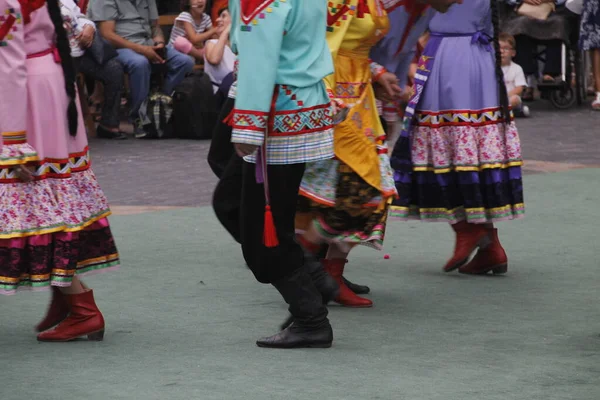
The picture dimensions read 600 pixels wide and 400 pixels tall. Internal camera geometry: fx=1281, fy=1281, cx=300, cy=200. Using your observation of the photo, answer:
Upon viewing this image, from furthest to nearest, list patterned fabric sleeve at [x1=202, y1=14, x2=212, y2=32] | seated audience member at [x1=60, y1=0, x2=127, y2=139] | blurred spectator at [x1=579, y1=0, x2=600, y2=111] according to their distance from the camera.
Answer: patterned fabric sleeve at [x1=202, y1=14, x2=212, y2=32] → blurred spectator at [x1=579, y1=0, x2=600, y2=111] → seated audience member at [x1=60, y1=0, x2=127, y2=139]

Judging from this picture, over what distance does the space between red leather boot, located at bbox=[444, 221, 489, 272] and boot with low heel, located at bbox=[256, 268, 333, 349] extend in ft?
5.42

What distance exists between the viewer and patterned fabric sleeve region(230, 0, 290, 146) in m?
4.63

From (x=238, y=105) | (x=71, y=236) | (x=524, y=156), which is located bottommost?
(x=524, y=156)

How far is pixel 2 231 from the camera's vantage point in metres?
4.96

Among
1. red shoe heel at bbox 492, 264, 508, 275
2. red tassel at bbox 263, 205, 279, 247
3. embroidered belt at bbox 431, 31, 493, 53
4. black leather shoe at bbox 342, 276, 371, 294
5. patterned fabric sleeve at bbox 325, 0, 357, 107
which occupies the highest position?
patterned fabric sleeve at bbox 325, 0, 357, 107

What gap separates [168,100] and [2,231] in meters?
8.41

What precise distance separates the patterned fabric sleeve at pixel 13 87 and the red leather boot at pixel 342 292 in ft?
5.28

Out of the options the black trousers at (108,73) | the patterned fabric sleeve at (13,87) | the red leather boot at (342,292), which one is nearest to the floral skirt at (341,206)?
the red leather boot at (342,292)

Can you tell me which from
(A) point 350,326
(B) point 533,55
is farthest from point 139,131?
(A) point 350,326

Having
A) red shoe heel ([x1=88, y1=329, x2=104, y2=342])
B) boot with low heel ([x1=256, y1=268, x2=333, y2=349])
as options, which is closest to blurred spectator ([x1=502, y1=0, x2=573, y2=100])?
boot with low heel ([x1=256, y1=268, x2=333, y2=349])

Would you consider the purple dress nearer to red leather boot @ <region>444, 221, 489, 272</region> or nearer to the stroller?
red leather boot @ <region>444, 221, 489, 272</region>

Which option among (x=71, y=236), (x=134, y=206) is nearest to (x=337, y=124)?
(x=71, y=236)

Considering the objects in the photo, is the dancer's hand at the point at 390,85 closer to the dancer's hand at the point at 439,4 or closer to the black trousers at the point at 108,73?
the dancer's hand at the point at 439,4

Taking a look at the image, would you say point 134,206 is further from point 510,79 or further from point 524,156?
point 510,79
